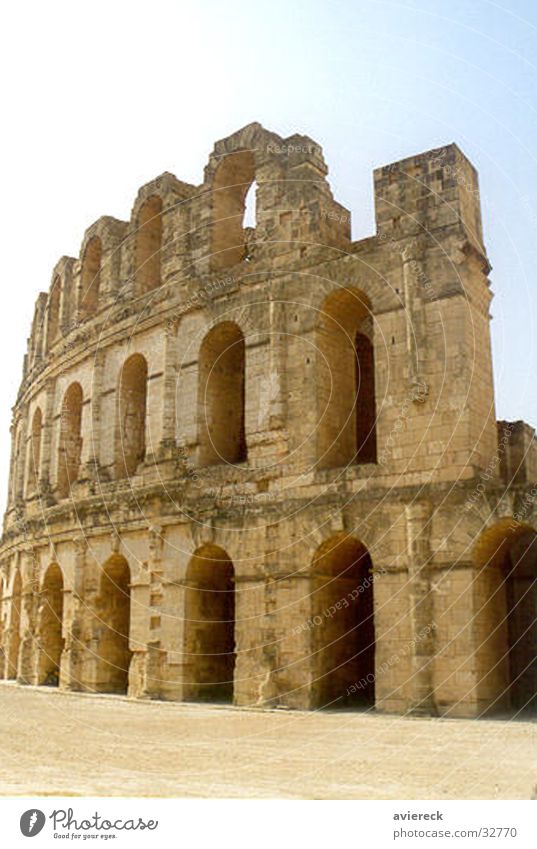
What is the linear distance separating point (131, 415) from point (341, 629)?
8225mm

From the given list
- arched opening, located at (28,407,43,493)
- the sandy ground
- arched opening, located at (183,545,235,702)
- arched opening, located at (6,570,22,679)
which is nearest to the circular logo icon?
the sandy ground

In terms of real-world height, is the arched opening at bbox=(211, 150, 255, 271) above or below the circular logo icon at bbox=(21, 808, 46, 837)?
above

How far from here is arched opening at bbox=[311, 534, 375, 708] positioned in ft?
50.4

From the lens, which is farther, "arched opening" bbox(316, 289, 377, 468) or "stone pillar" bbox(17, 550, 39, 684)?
"stone pillar" bbox(17, 550, 39, 684)

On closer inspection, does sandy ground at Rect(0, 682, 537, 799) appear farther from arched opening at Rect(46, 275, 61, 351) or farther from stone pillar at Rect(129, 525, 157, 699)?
arched opening at Rect(46, 275, 61, 351)

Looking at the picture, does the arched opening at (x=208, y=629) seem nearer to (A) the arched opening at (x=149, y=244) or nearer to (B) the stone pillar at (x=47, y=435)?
(A) the arched opening at (x=149, y=244)

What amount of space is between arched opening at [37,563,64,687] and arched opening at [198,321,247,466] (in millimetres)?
6366

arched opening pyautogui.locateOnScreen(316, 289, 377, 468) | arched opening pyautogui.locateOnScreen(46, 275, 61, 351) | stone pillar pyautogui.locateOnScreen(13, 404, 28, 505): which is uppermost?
arched opening pyautogui.locateOnScreen(46, 275, 61, 351)

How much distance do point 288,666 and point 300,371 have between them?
17.8ft

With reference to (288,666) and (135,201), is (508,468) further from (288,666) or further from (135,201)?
(135,201)

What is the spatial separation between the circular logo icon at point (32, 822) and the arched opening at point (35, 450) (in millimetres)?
19571

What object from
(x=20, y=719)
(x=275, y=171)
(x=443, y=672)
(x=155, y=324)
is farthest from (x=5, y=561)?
(x=443, y=672)

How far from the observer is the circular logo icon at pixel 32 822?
6.47m

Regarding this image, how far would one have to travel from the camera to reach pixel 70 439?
24.2 metres
